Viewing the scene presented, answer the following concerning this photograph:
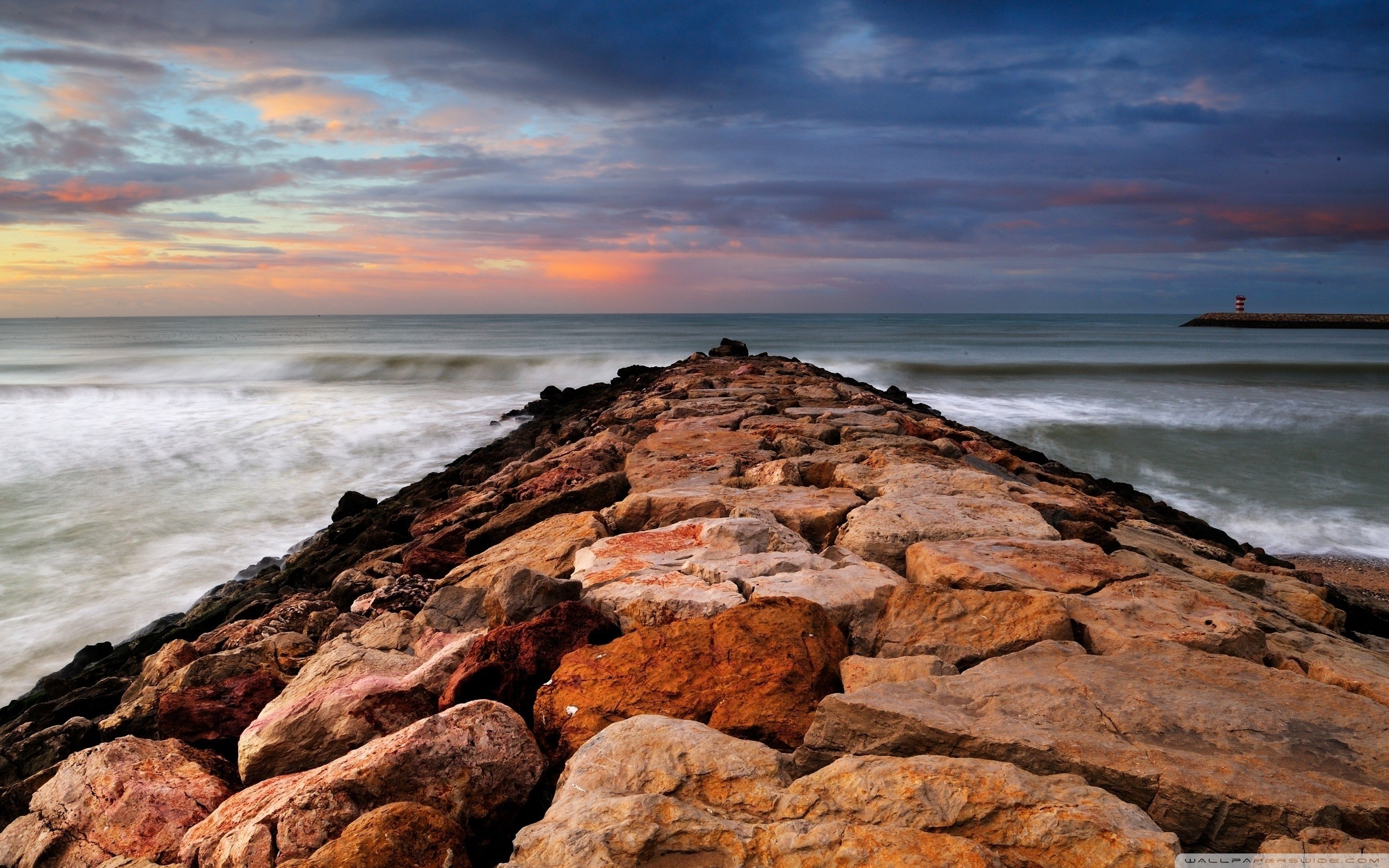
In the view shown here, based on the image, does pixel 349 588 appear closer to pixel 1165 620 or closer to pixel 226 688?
pixel 226 688

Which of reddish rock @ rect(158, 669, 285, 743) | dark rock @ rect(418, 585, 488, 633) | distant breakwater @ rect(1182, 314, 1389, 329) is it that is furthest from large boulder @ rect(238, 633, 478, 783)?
distant breakwater @ rect(1182, 314, 1389, 329)

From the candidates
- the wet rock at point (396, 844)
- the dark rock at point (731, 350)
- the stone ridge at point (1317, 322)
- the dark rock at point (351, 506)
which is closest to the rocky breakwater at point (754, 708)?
the wet rock at point (396, 844)

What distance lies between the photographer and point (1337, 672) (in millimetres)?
2135

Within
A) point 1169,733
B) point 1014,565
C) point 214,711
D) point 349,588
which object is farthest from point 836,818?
point 349,588

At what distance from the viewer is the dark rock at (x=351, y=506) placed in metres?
7.01

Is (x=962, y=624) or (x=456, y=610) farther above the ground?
(x=962, y=624)

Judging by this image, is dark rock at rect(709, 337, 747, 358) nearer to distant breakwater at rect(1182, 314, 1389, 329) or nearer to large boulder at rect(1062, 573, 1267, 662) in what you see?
large boulder at rect(1062, 573, 1267, 662)

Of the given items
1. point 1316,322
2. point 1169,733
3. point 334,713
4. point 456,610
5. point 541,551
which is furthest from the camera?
point 1316,322

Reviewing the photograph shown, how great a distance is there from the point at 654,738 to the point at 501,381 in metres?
21.5

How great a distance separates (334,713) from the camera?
2.21 meters

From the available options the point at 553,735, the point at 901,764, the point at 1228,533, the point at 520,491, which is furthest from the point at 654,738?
the point at 1228,533

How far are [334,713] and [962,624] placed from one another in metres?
1.73

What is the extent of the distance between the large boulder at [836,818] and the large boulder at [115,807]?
43.0 inches

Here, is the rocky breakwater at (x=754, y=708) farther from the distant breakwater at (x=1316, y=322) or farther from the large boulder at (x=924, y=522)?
the distant breakwater at (x=1316, y=322)
